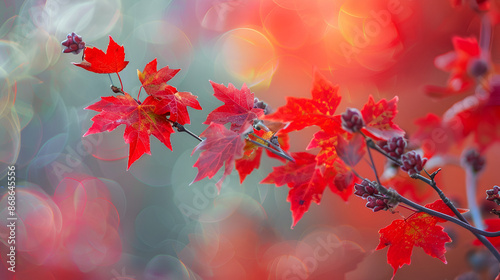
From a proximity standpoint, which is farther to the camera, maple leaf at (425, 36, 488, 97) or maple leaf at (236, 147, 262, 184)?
maple leaf at (236, 147, 262, 184)

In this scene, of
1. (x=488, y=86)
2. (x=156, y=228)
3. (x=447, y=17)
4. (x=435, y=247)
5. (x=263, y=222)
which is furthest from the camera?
(x=156, y=228)

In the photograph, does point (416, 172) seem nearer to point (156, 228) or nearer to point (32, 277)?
point (156, 228)

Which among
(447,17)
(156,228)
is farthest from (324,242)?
(447,17)

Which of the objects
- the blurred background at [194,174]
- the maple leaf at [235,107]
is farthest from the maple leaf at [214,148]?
the blurred background at [194,174]

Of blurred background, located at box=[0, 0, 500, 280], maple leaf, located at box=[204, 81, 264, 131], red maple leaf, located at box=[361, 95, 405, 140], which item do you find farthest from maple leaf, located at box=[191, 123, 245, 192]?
blurred background, located at box=[0, 0, 500, 280]

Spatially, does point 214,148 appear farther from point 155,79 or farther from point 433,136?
point 433,136

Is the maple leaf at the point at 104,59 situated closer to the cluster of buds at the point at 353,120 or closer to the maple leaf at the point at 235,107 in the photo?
the maple leaf at the point at 235,107

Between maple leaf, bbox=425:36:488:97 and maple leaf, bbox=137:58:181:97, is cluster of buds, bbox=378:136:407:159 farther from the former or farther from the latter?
maple leaf, bbox=137:58:181:97
